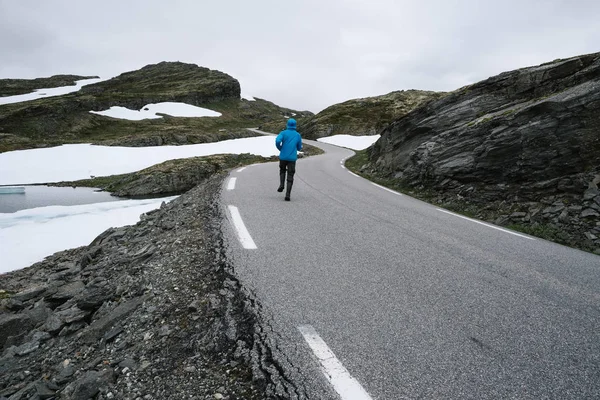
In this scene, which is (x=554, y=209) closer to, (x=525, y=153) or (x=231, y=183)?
(x=525, y=153)

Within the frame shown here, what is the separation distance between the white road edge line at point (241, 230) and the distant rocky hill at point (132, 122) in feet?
103

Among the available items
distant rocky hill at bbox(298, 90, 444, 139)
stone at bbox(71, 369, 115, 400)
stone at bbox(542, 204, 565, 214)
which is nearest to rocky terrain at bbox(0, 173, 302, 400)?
stone at bbox(71, 369, 115, 400)

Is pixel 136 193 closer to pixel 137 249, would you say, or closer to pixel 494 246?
pixel 137 249

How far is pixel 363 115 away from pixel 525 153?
49962 millimetres

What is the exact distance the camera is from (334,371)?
2428mm

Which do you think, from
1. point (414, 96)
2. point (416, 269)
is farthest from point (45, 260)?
point (414, 96)

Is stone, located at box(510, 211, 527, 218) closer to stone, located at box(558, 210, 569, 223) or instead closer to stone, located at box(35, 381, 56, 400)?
stone, located at box(558, 210, 569, 223)

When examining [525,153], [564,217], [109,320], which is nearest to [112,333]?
[109,320]

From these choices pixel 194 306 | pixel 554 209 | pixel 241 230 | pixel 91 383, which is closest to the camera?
pixel 91 383

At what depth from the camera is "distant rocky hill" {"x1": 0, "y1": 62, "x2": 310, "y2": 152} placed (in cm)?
3809

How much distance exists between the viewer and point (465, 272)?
4430 millimetres

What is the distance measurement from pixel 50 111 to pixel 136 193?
4481 centimetres

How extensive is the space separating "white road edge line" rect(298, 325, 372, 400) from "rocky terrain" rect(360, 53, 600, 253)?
6.86 meters

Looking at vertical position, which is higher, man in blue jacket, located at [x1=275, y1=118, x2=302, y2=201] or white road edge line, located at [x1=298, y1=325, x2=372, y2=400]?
man in blue jacket, located at [x1=275, y1=118, x2=302, y2=201]
